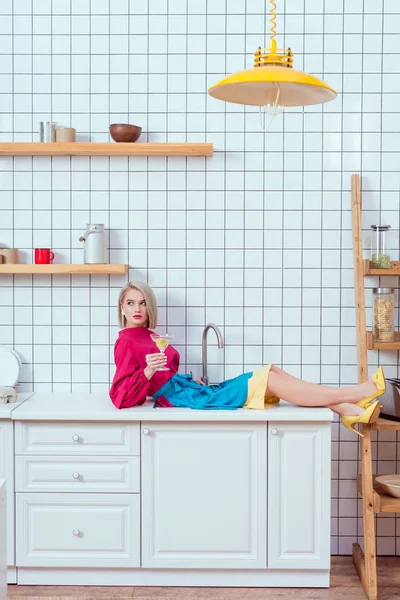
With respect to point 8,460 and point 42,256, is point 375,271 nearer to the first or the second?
point 42,256

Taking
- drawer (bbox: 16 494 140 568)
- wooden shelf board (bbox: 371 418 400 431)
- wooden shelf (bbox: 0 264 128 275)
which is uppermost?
wooden shelf (bbox: 0 264 128 275)

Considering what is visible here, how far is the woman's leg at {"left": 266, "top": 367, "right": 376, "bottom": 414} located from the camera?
311cm

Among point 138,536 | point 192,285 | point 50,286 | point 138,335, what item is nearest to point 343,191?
point 192,285

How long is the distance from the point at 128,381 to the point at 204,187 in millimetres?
1019

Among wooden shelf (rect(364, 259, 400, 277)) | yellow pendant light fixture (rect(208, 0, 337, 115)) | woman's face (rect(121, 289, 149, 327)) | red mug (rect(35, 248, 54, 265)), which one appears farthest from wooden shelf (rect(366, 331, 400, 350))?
red mug (rect(35, 248, 54, 265))

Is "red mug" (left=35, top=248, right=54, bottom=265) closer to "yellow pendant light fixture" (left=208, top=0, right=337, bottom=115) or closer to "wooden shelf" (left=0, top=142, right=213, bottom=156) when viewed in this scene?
"wooden shelf" (left=0, top=142, right=213, bottom=156)

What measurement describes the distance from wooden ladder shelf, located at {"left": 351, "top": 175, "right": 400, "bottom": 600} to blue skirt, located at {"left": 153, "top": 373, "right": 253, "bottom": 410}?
0.53 m

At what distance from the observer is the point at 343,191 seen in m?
3.51

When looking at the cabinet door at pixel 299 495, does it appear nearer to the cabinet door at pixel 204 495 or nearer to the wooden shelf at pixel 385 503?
the cabinet door at pixel 204 495

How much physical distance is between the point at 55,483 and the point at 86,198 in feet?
4.38

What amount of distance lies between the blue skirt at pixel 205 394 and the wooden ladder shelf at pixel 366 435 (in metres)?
0.53

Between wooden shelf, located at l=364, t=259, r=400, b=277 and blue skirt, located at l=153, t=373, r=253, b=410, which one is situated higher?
wooden shelf, located at l=364, t=259, r=400, b=277

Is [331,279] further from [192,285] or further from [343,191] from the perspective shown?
[192,285]

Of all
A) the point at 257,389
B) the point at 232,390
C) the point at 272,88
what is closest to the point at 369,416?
the point at 257,389
